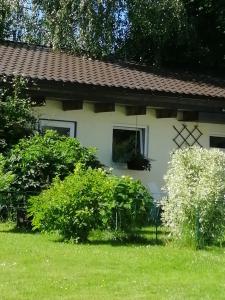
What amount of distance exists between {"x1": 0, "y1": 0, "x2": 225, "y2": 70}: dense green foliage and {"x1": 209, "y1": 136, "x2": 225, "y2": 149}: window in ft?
12.6

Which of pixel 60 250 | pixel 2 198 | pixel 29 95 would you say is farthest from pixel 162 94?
pixel 60 250

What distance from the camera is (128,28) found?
60.5ft

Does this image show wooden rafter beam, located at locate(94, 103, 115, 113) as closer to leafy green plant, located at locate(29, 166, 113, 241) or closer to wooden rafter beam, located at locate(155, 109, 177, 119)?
wooden rafter beam, located at locate(155, 109, 177, 119)

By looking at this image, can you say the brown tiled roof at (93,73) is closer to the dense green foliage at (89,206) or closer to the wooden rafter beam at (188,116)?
the wooden rafter beam at (188,116)

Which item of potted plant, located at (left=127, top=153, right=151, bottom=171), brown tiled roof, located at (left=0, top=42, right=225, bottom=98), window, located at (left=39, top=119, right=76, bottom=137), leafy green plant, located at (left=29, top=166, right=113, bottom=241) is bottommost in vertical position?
leafy green plant, located at (left=29, top=166, right=113, bottom=241)

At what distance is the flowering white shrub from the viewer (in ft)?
30.4

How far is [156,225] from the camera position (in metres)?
10.4

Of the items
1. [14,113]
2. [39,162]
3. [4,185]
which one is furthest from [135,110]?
[4,185]

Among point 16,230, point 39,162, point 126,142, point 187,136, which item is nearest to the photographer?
point 16,230

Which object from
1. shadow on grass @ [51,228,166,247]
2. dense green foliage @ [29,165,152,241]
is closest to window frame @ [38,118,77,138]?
dense green foliage @ [29,165,152,241]

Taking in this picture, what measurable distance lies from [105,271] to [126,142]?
783cm

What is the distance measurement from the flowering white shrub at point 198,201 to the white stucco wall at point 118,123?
16.2ft

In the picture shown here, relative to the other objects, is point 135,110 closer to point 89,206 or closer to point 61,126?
point 61,126

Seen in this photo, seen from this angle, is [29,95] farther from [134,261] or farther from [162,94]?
[134,261]
